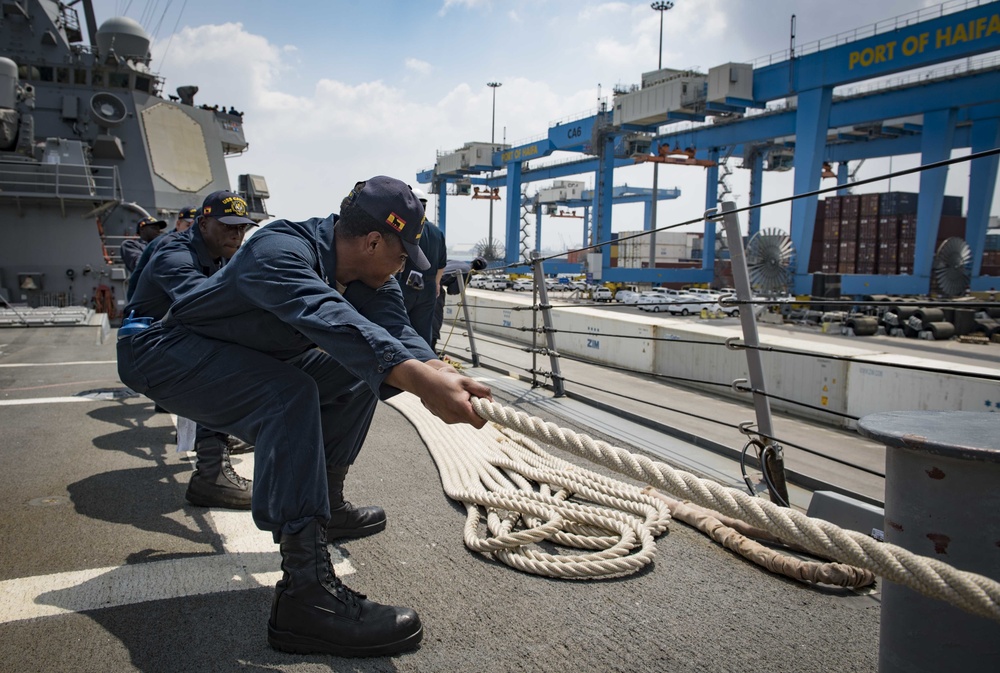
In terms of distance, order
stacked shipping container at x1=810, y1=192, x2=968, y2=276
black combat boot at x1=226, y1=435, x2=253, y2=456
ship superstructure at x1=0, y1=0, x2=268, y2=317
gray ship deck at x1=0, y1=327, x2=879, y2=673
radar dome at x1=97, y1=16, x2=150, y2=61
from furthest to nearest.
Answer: stacked shipping container at x1=810, y1=192, x2=968, y2=276
radar dome at x1=97, y1=16, x2=150, y2=61
ship superstructure at x1=0, y1=0, x2=268, y2=317
black combat boot at x1=226, y1=435, x2=253, y2=456
gray ship deck at x1=0, y1=327, x2=879, y2=673

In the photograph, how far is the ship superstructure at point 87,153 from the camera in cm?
1310

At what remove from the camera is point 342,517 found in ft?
8.80

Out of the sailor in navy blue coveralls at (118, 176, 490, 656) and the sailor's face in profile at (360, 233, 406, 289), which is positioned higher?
the sailor's face in profile at (360, 233, 406, 289)

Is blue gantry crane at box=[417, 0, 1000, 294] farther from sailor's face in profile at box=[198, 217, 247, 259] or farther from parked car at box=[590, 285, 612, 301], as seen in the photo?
sailor's face in profile at box=[198, 217, 247, 259]

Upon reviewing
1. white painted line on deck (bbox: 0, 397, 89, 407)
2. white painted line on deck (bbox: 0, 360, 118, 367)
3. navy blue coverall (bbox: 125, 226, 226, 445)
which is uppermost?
navy blue coverall (bbox: 125, 226, 226, 445)

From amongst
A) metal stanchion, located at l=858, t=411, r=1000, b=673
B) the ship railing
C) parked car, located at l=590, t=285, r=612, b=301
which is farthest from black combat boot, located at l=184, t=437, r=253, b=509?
parked car, located at l=590, t=285, r=612, b=301

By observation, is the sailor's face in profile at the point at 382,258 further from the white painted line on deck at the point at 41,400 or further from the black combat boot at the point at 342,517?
the white painted line on deck at the point at 41,400

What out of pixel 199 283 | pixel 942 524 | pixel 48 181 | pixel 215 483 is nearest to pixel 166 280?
pixel 199 283

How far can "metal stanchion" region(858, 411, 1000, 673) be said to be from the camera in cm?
138

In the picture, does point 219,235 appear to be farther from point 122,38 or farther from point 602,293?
point 602,293

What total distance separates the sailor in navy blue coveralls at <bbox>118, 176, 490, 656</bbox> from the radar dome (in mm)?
18473

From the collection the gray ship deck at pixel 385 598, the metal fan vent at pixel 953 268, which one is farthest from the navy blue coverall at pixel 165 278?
the metal fan vent at pixel 953 268

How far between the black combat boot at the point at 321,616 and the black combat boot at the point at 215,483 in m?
1.24

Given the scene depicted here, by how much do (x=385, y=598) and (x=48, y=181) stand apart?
14.5m
